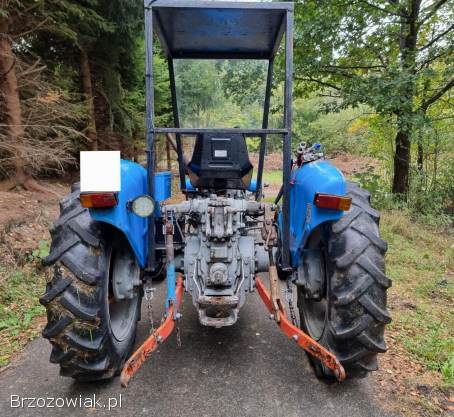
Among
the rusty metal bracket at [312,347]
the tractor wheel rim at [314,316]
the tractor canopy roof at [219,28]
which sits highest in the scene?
the tractor canopy roof at [219,28]

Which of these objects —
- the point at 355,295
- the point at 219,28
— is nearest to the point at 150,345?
the point at 355,295

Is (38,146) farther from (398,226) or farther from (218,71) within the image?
(398,226)

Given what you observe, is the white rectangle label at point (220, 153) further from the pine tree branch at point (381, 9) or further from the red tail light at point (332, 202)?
the pine tree branch at point (381, 9)

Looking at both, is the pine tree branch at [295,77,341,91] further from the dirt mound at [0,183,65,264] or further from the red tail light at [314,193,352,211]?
the red tail light at [314,193,352,211]

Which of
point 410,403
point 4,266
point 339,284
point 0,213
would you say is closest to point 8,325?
point 4,266

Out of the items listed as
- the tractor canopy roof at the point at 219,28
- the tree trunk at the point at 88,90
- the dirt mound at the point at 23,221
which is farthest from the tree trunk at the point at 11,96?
the tractor canopy roof at the point at 219,28

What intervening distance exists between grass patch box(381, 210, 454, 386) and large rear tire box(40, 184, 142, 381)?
2.31 meters

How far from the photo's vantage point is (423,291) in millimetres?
4156

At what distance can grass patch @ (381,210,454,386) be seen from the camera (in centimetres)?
294

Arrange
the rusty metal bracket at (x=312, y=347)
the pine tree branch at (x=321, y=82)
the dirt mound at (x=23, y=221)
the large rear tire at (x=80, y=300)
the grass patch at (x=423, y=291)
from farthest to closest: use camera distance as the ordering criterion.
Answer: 1. the pine tree branch at (x=321, y=82)
2. the dirt mound at (x=23, y=221)
3. the grass patch at (x=423, y=291)
4. the large rear tire at (x=80, y=300)
5. the rusty metal bracket at (x=312, y=347)

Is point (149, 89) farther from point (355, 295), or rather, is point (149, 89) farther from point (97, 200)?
point (355, 295)

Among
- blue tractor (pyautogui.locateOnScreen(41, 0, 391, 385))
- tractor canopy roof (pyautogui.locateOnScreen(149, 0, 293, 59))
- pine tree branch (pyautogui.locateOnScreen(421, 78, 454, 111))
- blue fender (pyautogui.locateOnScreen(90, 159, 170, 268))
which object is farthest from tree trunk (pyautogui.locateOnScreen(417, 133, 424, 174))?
blue fender (pyautogui.locateOnScreen(90, 159, 170, 268))

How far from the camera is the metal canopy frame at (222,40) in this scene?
8.02ft

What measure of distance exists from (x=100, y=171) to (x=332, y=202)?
1.35 metres
